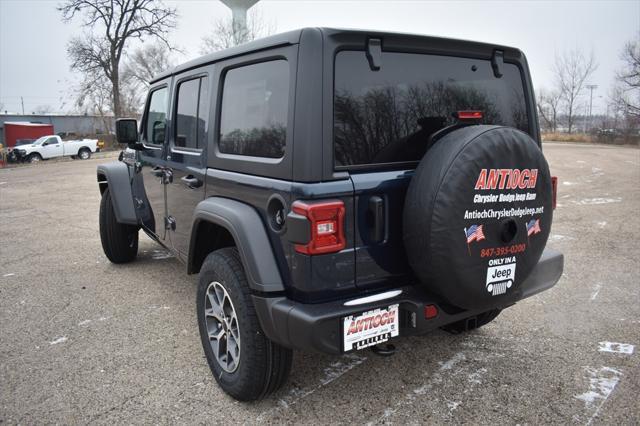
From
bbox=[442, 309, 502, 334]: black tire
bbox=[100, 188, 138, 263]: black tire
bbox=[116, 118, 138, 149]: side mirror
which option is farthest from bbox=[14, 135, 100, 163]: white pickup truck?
bbox=[442, 309, 502, 334]: black tire

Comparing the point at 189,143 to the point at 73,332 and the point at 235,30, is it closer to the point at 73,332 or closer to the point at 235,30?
the point at 73,332

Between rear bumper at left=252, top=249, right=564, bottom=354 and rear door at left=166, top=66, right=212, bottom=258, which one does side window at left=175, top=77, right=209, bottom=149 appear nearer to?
rear door at left=166, top=66, right=212, bottom=258

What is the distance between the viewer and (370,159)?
245 cm

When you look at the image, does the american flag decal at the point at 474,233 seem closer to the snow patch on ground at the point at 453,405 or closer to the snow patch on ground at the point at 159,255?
the snow patch on ground at the point at 453,405

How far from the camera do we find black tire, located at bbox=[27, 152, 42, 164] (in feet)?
85.5

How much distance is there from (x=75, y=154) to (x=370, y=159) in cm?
2944

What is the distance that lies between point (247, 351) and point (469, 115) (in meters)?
1.69

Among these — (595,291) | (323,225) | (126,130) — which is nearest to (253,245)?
(323,225)

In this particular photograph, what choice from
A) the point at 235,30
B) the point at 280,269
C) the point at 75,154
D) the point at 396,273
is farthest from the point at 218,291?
the point at 235,30

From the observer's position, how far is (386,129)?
2.50 m

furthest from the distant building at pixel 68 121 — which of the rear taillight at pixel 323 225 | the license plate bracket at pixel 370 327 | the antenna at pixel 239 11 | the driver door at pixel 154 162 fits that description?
the license plate bracket at pixel 370 327

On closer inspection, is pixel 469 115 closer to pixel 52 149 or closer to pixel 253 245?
pixel 253 245

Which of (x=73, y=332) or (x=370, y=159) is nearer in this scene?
(x=370, y=159)

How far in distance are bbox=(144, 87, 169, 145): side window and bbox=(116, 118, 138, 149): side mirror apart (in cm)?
13
